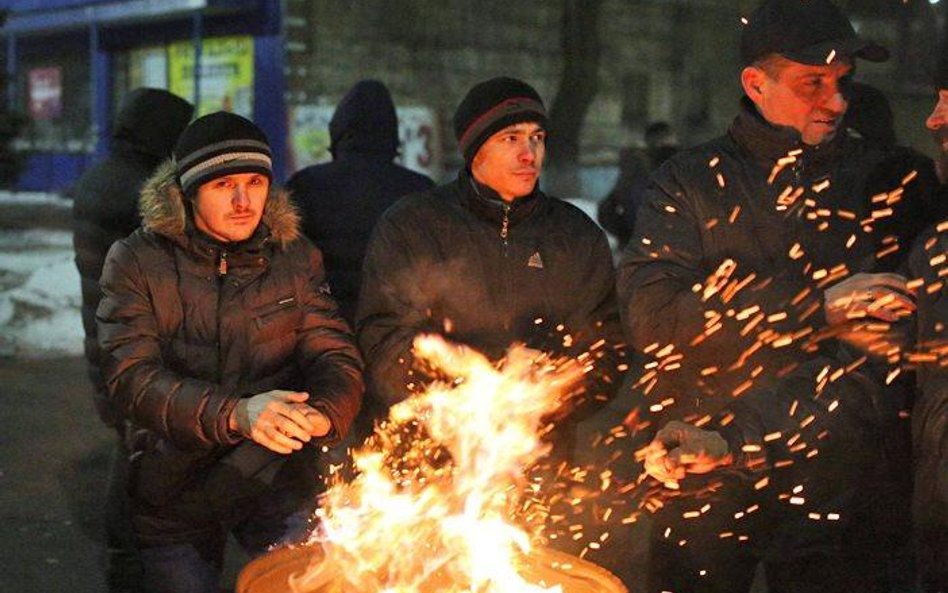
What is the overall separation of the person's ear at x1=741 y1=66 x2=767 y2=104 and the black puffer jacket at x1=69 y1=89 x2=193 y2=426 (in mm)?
2767

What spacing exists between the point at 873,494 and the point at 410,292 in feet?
5.36

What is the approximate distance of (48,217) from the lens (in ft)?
65.8

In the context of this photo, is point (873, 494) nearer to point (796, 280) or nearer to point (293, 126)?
point (796, 280)

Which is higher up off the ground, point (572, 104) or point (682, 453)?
point (682, 453)

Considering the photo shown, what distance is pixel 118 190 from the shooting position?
549cm

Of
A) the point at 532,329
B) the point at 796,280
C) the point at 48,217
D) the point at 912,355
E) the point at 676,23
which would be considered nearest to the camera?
the point at 912,355

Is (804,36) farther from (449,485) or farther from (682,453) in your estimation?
(449,485)

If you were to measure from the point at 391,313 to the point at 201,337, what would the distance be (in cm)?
68

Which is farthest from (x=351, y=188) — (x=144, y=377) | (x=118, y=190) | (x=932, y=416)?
(x=932, y=416)

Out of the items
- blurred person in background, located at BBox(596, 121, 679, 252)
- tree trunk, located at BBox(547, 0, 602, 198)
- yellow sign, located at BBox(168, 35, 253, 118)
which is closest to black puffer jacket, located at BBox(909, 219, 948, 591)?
blurred person in background, located at BBox(596, 121, 679, 252)

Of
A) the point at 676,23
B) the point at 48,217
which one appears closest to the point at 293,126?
the point at 48,217

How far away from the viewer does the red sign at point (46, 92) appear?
2748cm

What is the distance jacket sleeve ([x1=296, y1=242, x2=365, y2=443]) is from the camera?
396cm

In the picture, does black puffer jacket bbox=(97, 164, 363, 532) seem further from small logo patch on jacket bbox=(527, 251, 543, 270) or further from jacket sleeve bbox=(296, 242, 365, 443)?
small logo patch on jacket bbox=(527, 251, 543, 270)
